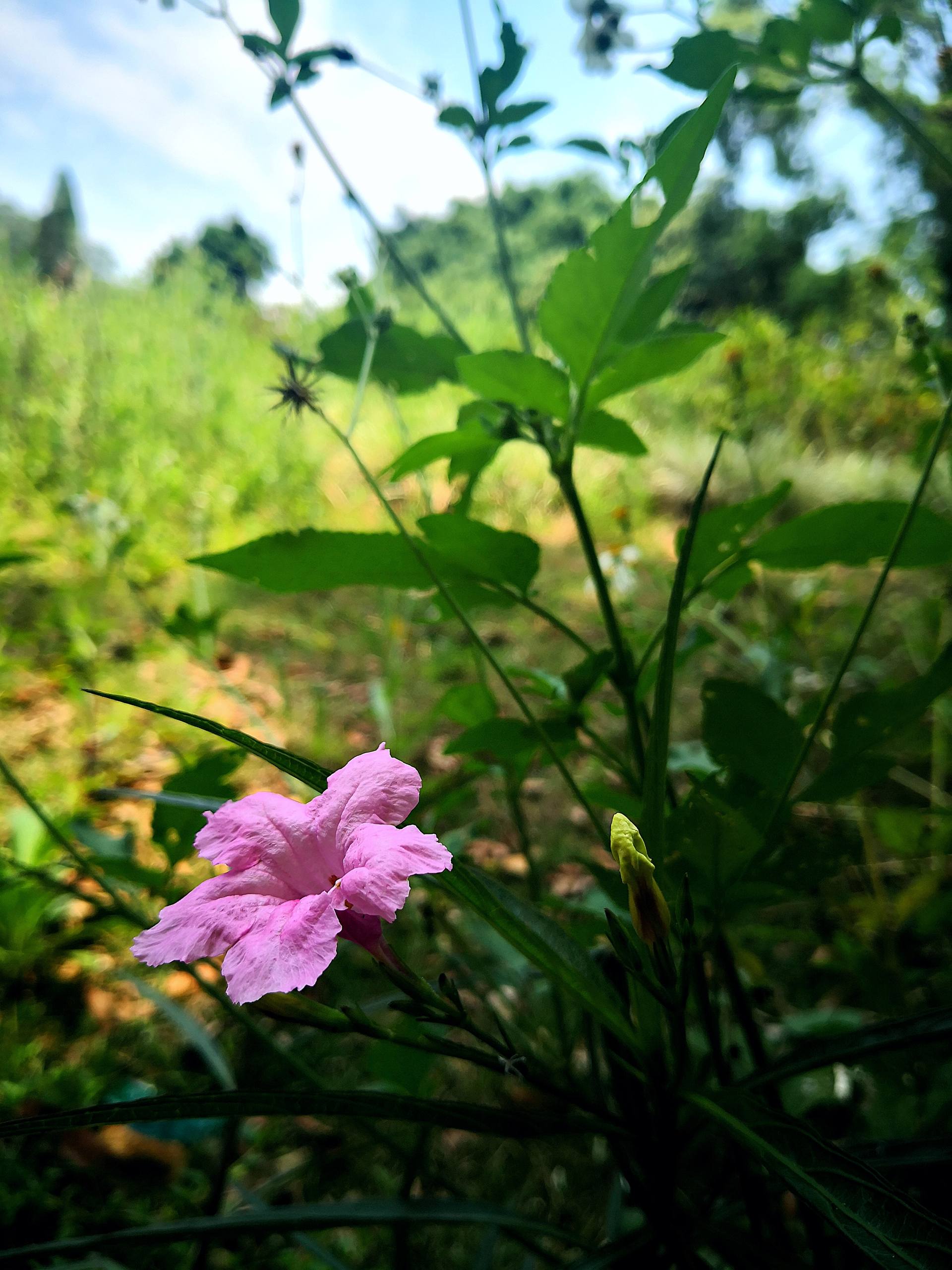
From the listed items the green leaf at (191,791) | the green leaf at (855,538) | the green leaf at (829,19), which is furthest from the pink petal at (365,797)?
the green leaf at (829,19)

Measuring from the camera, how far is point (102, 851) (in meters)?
0.69

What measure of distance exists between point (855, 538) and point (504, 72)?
1.72 ft

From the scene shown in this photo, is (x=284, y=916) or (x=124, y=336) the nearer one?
(x=284, y=916)

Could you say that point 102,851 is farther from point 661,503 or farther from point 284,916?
point 661,503

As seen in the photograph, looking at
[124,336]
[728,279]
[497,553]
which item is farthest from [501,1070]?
[728,279]

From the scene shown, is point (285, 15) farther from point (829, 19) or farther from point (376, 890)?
point (376, 890)

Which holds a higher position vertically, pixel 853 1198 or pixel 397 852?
pixel 397 852

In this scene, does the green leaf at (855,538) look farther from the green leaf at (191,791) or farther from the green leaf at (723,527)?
the green leaf at (191,791)

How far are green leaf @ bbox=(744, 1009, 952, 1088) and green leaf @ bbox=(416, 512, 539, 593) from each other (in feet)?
1.14

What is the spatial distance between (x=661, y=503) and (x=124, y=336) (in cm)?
354

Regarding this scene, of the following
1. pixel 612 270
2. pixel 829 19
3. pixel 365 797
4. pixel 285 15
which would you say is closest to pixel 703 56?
pixel 829 19

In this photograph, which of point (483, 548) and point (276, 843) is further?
point (483, 548)

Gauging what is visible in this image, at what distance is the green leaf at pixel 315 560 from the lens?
0.46 m

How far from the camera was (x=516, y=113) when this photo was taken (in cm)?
64
